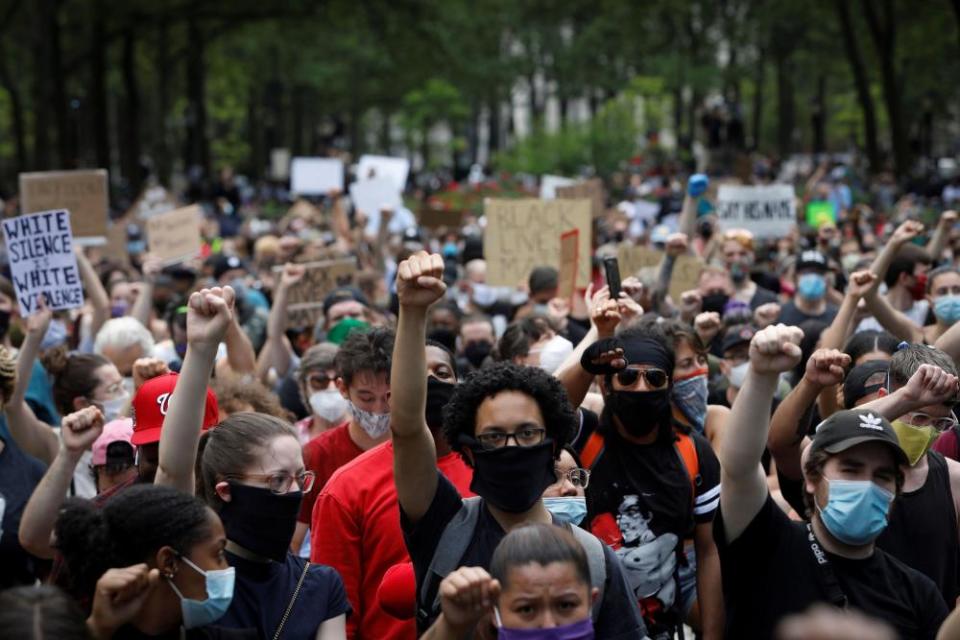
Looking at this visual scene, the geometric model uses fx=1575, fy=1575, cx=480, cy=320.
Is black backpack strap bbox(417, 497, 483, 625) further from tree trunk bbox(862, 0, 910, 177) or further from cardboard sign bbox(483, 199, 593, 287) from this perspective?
tree trunk bbox(862, 0, 910, 177)

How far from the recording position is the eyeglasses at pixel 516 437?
13.7 feet

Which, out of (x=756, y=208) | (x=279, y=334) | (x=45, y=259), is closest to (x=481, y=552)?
(x=279, y=334)

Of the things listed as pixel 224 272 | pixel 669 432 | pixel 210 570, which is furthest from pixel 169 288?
pixel 210 570

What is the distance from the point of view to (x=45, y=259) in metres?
9.09

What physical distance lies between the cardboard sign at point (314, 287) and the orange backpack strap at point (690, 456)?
596 cm

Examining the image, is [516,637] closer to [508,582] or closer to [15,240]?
A: [508,582]

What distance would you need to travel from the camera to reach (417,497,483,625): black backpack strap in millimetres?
4098

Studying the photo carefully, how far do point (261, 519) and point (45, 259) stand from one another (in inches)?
208

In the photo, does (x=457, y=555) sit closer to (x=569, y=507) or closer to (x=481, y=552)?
(x=481, y=552)

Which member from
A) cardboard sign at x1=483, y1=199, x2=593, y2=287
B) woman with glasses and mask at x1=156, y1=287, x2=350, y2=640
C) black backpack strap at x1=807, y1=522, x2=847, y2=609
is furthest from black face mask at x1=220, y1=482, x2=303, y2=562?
cardboard sign at x1=483, y1=199, x2=593, y2=287

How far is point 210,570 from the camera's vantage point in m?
3.92

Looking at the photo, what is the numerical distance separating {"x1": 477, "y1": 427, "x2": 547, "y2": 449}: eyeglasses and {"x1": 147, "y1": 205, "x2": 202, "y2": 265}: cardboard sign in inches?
365

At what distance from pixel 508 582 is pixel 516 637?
0.14m

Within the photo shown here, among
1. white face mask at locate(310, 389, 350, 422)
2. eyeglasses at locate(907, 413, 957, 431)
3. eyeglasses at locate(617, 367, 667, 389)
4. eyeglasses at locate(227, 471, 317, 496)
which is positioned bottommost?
white face mask at locate(310, 389, 350, 422)
